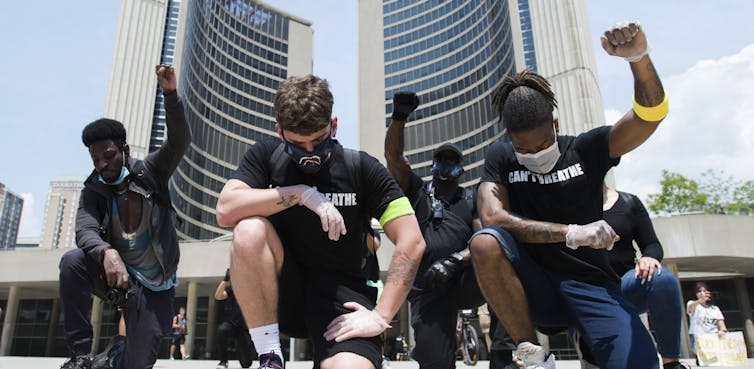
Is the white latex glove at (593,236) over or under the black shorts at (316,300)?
over

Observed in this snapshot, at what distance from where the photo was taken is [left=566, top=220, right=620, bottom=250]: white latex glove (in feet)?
7.68

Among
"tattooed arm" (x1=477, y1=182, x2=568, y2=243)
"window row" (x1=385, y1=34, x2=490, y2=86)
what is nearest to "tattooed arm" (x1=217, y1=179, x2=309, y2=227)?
"tattooed arm" (x1=477, y1=182, x2=568, y2=243)

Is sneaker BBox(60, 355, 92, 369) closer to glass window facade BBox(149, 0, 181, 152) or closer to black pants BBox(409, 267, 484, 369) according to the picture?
black pants BBox(409, 267, 484, 369)

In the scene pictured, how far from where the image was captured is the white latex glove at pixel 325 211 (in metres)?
2.18

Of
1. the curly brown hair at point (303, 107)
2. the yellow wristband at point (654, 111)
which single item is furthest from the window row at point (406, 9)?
the curly brown hair at point (303, 107)

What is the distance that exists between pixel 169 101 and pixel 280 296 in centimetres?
174

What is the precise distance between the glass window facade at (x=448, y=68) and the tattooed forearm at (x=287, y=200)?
6283cm

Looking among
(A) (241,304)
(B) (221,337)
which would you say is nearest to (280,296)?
(A) (241,304)

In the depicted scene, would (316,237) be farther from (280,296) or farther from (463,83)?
(463,83)

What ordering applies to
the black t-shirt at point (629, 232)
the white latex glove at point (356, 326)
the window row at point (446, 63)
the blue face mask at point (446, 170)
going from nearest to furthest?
the white latex glove at point (356, 326) → the black t-shirt at point (629, 232) → the blue face mask at point (446, 170) → the window row at point (446, 63)

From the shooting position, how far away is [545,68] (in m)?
51.0

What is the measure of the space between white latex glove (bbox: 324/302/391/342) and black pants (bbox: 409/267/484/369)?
132cm

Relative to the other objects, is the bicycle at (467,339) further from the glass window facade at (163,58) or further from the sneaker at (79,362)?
the glass window facade at (163,58)

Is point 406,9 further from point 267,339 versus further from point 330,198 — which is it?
point 267,339
